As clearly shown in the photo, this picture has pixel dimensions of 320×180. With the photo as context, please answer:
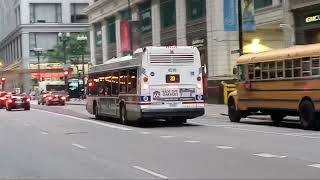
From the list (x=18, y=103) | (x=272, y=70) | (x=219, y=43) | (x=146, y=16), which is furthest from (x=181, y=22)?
(x=272, y=70)

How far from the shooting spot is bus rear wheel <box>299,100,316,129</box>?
2164 cm

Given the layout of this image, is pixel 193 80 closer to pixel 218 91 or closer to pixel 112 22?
pixel 218 91

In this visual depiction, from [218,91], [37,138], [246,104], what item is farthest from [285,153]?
[218,91]

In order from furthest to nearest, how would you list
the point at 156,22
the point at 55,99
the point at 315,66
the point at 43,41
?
the point at 43,41
the point at 55,99
the point at 156,22
the point at 315,66

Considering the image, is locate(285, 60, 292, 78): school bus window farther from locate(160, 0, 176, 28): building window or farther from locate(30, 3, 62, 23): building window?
locate(30, 3, 62, 23): building window

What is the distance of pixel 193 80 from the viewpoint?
25.2 meters

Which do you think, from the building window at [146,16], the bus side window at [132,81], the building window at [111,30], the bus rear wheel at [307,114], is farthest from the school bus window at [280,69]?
the building window at [111,30]

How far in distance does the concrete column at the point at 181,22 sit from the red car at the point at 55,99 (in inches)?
689

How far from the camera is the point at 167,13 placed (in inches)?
2156

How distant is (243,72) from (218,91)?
17.4 m

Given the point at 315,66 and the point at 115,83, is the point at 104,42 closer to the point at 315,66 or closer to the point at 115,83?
the point at 115,83

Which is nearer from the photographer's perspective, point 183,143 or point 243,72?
point 183,143

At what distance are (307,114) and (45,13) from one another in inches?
4007

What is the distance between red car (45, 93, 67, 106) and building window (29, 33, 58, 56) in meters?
51.5
